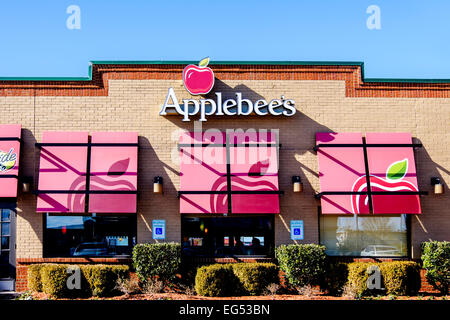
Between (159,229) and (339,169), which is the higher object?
(339,169)

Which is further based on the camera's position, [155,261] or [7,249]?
[7,249]

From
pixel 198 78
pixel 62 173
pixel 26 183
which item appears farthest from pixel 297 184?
pixel 26 183

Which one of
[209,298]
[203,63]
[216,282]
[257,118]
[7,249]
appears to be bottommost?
[209,298]

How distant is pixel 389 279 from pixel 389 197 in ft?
7.73

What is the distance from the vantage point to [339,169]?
14570mm

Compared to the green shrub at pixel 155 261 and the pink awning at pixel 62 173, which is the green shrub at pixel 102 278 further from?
the pink awning at pixel 62 173

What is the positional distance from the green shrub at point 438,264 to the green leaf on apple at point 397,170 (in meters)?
2.09

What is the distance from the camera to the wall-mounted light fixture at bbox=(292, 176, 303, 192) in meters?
14.4

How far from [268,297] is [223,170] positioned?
3.76 m

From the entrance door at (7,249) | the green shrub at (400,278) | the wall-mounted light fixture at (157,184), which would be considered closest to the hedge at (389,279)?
the green shrub at (400,278)

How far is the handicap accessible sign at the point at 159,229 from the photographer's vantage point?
14.4 metres

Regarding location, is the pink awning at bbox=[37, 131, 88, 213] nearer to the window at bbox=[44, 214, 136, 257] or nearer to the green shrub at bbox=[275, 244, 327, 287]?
the window at bbox=[44, 214, 136, 257]

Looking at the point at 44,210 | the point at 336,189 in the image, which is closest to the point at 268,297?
the point at 336,189

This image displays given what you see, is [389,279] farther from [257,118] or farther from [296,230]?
[257,118]
